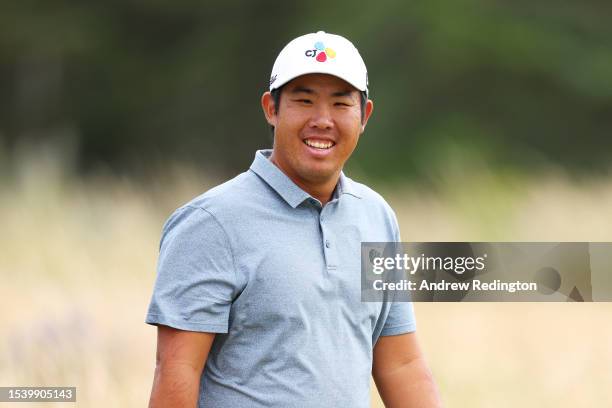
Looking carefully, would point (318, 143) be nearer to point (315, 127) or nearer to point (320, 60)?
point (315, 127)

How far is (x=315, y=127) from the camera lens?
2.95 m

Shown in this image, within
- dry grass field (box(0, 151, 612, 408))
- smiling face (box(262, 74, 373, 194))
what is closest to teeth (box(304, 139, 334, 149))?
smiling face (box(262, 74, 373, 194))

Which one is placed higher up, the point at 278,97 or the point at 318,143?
the point at 278,97

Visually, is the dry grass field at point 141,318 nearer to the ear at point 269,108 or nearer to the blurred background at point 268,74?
the ear at point 269,108

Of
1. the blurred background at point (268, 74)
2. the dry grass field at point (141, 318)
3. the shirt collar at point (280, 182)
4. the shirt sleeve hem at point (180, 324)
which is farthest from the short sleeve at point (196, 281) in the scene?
the blurred background at point (268, 74)

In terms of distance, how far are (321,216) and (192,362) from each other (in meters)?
0.45

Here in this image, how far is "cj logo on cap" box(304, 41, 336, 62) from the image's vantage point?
292cm

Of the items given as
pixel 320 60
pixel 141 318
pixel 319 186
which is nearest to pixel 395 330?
pixel 319 186

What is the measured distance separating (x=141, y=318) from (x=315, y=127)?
266 centimetres

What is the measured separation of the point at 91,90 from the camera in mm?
18172

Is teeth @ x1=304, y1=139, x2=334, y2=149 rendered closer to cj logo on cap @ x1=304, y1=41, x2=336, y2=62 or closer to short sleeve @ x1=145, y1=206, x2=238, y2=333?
cj logo on cap @ x1=304, y1=41, x2=336, y2=62

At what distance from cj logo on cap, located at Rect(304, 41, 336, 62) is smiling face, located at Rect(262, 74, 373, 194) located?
0.04 metres

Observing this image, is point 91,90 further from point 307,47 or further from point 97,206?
point 307,47

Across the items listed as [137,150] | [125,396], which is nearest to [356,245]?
[125,396]
